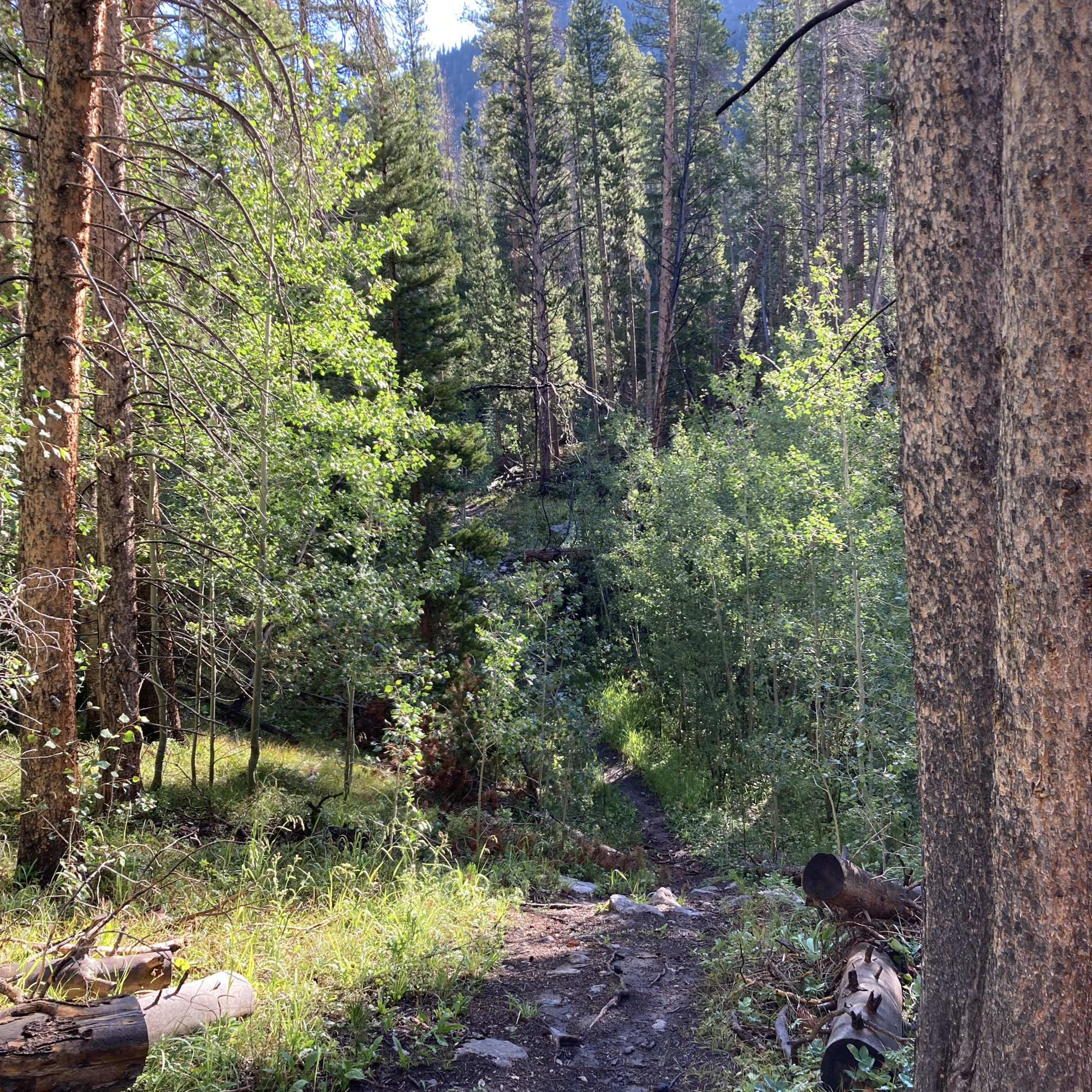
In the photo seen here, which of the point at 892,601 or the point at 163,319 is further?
the point at 892,601

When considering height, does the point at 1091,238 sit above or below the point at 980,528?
above

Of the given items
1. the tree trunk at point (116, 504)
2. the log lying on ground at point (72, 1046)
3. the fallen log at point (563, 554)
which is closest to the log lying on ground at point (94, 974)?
the log lying on ground at point (72, 1046)

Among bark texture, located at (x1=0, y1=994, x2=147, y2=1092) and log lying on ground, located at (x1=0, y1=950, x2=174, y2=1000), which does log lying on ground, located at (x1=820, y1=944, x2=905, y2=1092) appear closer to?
bark texture, located at (x1=0, y1=994, x2=147, y2=1092)

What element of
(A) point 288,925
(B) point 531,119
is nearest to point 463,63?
(B) point 531,119

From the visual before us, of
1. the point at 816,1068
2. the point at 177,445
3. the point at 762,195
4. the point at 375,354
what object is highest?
the point at 762,195

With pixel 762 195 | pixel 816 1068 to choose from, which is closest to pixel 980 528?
pixel 816 1068

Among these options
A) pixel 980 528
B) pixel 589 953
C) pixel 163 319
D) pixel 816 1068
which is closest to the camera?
pixel 980 528

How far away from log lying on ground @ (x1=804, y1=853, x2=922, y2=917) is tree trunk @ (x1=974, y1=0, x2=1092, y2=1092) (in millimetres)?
2370

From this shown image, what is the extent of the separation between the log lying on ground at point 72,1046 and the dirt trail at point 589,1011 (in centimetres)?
118

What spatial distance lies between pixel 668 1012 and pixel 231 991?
2390 millimetres

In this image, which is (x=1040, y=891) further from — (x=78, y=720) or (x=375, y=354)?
(x=78, y=720)

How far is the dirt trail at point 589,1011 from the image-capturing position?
3986 millimetres

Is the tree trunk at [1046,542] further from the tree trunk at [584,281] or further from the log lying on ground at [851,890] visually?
the tree trunk at [584,281]

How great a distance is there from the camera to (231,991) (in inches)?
156
